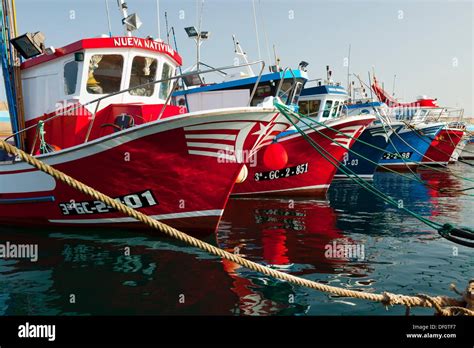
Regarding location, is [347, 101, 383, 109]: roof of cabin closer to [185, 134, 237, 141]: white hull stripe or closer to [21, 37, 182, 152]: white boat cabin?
[21, 37, 182, 152]: white boat cabin

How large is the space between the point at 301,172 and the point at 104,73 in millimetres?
7633

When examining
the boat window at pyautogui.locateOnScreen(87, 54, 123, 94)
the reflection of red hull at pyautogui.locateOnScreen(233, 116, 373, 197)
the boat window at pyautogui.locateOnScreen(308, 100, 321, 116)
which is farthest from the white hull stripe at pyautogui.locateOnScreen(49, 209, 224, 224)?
the boat window at pyautogui.locateOnScreen(308, 100, 321, 116)

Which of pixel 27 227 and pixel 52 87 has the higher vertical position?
pixel 52 87

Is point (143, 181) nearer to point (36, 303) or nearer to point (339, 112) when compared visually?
point (36, 303)

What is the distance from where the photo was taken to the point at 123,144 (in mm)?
6543

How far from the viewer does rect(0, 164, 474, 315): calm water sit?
15.2 feet

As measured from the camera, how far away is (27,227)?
8188mm

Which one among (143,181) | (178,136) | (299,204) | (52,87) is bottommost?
(299,204)

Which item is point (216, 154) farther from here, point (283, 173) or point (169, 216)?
point (283, 173)

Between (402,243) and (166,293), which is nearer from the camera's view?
(166,293)

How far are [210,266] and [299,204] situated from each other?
694 centimetres

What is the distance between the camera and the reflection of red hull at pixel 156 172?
21.3 feet

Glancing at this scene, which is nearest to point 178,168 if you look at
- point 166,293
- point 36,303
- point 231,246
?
point 231,246

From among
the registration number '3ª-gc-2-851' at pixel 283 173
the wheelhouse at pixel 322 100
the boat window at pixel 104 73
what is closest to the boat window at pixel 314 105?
the wheelhouse at pixel 322 100
